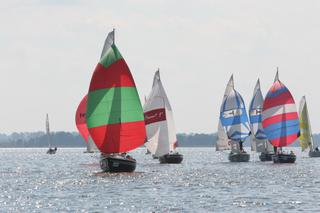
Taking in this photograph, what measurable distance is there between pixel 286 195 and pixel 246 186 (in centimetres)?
864

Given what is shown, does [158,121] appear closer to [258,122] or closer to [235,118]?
[235,118]

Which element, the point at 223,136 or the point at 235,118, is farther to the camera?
the point at 223,136

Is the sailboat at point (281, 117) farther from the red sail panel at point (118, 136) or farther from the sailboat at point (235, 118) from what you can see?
the red sail panel at point (118, 136)

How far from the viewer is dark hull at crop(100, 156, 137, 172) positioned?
2931 inches

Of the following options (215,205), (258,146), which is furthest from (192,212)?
(258,146)

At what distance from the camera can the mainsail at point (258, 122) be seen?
119 m

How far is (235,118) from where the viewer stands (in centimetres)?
11325

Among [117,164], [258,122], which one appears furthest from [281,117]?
[117,164]

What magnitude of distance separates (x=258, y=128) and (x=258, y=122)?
2.81 ft

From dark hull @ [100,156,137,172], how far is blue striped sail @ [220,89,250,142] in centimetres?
3953

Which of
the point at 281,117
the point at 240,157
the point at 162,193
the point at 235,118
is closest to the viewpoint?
the point at 162,193

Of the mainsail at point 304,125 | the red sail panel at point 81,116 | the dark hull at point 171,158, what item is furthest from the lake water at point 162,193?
the mainsail at point 304,125

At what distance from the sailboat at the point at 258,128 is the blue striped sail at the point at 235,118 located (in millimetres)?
4903

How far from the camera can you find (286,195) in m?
57.1
